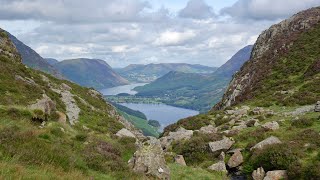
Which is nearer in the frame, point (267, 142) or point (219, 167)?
point (219, 167)

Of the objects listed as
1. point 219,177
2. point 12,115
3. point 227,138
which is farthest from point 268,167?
point 12,115

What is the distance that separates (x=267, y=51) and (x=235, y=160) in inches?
2145

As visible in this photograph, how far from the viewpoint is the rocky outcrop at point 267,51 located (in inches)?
2603

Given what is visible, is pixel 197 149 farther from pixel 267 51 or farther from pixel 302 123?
pixel 267 51

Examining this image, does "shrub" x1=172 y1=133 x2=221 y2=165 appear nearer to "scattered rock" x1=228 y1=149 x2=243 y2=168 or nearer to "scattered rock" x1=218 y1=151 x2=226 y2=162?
"scattered rock" x1=218 y1=151 x2=226 y2=162

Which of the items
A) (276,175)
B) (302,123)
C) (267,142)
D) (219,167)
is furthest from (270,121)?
(276,175)

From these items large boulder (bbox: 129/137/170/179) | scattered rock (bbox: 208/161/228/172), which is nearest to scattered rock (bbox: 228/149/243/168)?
scattered rock (bbox: 208/161/228/172)

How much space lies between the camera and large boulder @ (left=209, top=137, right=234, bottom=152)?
30.8 metres

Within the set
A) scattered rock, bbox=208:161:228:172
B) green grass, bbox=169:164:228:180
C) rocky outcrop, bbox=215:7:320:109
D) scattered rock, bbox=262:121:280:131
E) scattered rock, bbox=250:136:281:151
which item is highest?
rocky outcrop, bbox=215:7:320:109

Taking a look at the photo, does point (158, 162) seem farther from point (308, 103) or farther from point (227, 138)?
point (308, 103)

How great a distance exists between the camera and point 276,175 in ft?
74.7

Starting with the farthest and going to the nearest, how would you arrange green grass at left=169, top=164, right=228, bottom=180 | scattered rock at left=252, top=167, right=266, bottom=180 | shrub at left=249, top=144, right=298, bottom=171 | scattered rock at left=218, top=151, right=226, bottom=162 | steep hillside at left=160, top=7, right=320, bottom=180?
scattered rock at left=218, top=151, right=226, bottom=162, steep hillside at left=160, top=7, right=320, bottom=180, scattered rock at left=252, top=167, right=266, bottom=180, shrub at left=249, top=144, right=298, bottom=171, green grass at left=169, top=164, right=228, bottom=180

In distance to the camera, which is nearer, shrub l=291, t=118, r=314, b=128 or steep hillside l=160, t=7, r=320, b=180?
steep hillside l=160, t=7, r=320, b=180

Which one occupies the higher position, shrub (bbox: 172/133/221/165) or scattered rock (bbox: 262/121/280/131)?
scattered rock (bbox: 262/121/280/131)
